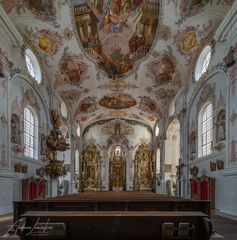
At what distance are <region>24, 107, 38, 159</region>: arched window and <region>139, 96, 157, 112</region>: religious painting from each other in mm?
9942

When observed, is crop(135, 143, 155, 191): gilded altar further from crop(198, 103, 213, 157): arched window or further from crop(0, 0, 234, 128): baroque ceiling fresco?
crop(198, 103, 213, 157): arched window

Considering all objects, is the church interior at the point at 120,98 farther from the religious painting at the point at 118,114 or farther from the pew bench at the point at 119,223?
the religious painting at the point at 118,114

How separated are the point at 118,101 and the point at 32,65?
34.2 ft

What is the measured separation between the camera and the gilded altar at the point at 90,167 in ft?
110

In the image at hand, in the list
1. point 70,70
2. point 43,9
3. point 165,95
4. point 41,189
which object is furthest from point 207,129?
point 43,9

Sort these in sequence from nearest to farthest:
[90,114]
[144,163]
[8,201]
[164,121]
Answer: [8,201] < [164,121] < [90,114] < [144,163]

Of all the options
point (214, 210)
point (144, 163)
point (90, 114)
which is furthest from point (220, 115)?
point (144, 163)

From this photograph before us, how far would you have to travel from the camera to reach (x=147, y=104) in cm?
2627

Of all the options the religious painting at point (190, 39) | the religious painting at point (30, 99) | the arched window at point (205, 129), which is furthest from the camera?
the religious painting at point (30, 99)

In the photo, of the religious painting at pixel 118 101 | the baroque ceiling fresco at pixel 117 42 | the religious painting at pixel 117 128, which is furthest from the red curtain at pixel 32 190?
the religious painting at pixel 117 128

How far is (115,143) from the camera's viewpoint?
34.3 m

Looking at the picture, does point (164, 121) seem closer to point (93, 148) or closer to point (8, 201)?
point (93, 148)

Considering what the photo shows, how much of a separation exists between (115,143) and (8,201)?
21.9 metres

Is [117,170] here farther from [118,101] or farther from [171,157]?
[171,157]
